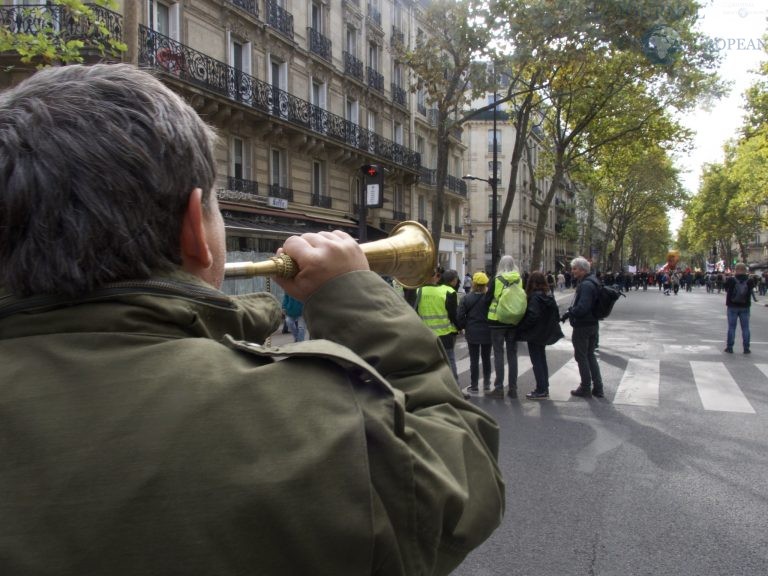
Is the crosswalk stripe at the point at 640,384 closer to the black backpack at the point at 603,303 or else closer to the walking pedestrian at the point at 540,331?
the walking pedestrian at the point at 540,331

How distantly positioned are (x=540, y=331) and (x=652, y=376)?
2627 millimetres

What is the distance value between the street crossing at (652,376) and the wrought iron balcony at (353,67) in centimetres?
1521

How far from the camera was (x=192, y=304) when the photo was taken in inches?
36.0

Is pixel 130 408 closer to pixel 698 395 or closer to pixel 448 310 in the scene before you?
pixel 448 310

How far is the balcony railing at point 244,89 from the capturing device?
15.5 m

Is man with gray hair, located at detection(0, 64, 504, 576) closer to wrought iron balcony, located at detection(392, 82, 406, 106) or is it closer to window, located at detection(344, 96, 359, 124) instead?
window, located at detection(344, 96, 359, 124)

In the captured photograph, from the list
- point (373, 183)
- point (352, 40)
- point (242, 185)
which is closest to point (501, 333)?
point (373, 183)

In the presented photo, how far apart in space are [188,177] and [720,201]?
63.5m

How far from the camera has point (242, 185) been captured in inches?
734

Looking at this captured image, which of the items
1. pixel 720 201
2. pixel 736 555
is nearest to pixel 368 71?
pixel 736 555

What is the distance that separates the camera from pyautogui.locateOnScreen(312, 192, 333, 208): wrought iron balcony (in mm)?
22641

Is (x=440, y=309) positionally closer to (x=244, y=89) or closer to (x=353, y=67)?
(x=244, y=89)

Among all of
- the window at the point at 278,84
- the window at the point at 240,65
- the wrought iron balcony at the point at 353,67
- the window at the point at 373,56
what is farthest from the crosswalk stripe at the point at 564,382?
the window at the point at 373,56

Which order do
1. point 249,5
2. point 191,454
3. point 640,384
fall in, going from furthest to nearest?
point 249,5 → point 640,384 → point 191,454
